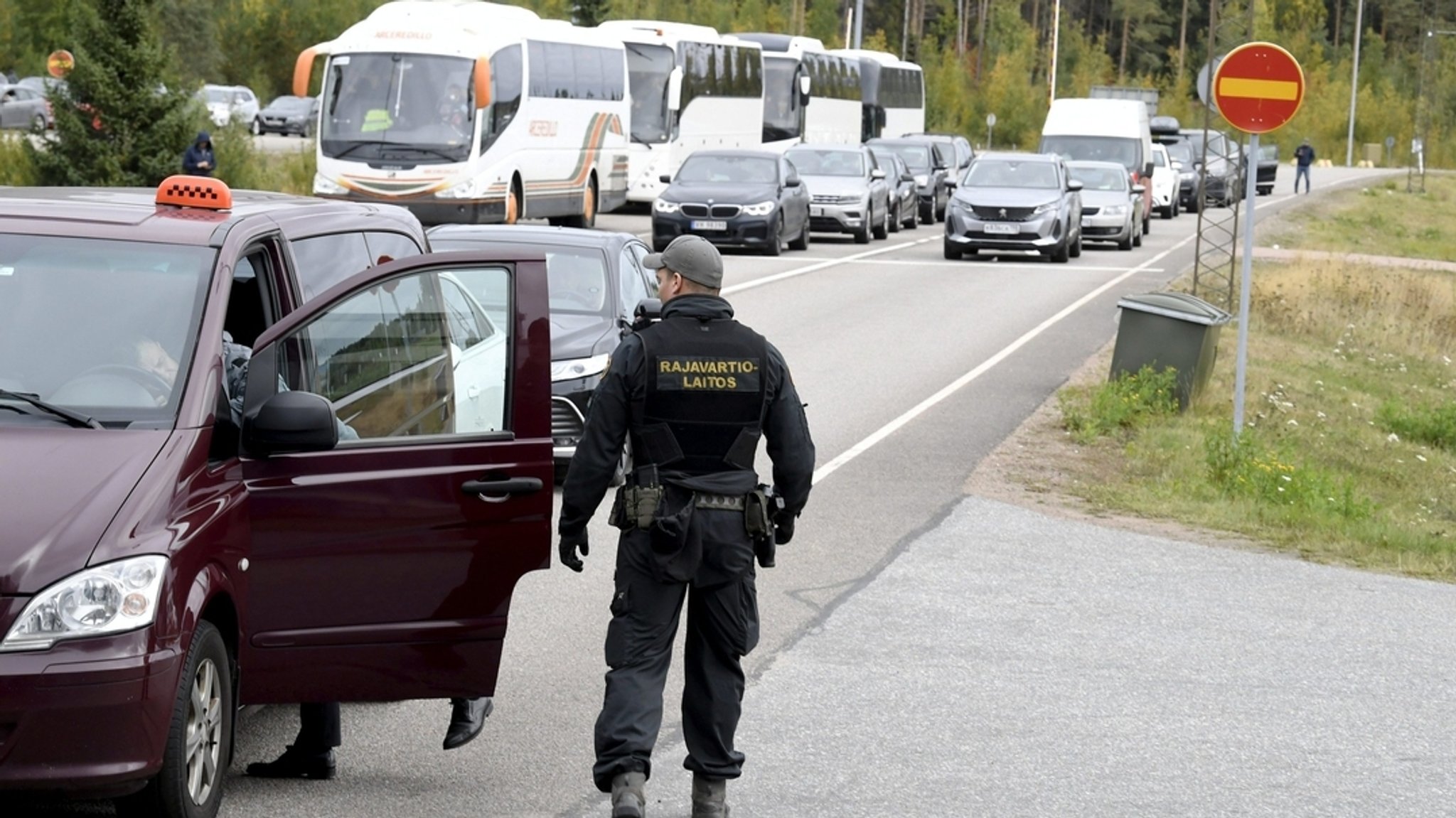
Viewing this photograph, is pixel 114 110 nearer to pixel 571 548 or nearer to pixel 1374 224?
pixel 571 548

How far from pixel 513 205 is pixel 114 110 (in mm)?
6270

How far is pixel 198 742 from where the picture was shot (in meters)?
5.01

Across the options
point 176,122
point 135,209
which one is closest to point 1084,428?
point 135,209

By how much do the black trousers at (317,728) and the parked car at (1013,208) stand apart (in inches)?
1007

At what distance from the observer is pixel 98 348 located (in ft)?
17.8

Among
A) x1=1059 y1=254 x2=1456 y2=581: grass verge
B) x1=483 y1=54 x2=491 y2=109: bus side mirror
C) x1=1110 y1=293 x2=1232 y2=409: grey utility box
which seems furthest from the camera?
x1=483 y1=54 x2=491 y2=109: bus side mirror

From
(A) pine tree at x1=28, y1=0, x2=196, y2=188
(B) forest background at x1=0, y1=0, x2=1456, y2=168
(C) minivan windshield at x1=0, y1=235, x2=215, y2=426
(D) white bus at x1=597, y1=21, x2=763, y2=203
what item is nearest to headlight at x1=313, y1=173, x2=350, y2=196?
(A) pine tree at x1=28, y1=0, x2=196, y2=188

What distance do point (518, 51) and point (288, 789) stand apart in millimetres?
26923

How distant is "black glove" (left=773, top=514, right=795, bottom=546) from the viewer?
555cm

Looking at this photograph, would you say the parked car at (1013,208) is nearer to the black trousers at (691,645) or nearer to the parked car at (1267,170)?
the black trousers at (691,645)

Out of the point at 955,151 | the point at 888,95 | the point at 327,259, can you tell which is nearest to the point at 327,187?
the point at 955,151

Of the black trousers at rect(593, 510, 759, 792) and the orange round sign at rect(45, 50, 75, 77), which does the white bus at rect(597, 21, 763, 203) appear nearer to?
the orange round sign at rect(45, 50, 75, 77)

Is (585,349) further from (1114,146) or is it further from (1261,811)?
(1114,146)

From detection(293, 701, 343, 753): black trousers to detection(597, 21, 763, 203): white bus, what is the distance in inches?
1278
